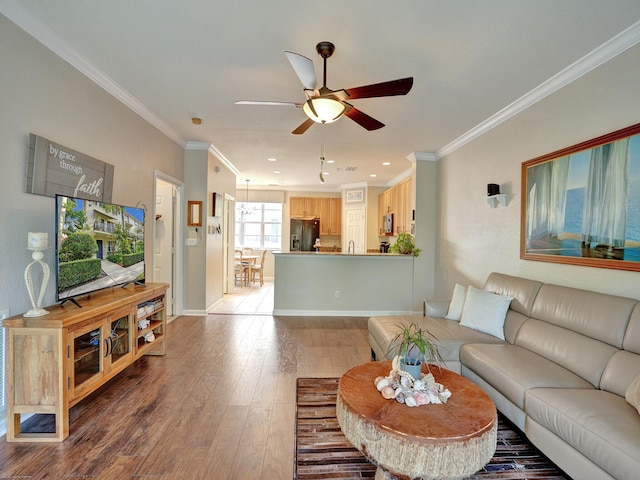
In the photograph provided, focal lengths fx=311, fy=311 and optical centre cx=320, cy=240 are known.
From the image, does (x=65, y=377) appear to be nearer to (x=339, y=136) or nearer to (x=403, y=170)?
(x=339, y=136)

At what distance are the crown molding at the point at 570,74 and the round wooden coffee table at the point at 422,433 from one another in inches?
102

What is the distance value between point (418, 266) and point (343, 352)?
239 cm

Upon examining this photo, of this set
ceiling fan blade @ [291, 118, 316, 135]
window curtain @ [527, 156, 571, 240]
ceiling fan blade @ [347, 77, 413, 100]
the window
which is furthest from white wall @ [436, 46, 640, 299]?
the window

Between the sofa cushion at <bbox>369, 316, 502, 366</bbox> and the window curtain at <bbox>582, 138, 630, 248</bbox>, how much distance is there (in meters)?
1.16

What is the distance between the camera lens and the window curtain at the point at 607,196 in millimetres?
2213

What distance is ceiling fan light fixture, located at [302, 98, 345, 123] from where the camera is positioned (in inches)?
88.7

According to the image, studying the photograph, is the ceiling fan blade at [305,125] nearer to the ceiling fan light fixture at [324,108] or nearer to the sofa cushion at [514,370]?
the ceiling fan light fixture at [324,108]

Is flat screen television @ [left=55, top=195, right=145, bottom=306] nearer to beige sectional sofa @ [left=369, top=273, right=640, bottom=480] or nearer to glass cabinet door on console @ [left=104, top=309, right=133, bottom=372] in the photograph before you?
glass cabinet door on console @ [left=104, top=309, right=133, bottom=372]

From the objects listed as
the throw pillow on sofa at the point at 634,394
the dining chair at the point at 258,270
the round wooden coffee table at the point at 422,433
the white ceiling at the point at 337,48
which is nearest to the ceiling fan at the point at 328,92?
the white ceiling at the point at 337,48

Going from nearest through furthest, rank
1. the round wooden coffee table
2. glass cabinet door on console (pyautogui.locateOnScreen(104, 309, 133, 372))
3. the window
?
the round wooden coffee table, glass cabinet door on console (pyautogui.locateOnScreen(104, 309, 133, 372)), the window

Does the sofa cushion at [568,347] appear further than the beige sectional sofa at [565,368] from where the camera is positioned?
Yes

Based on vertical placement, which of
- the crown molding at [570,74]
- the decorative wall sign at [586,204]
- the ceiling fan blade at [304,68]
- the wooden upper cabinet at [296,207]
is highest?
the crown molding at [570,74]

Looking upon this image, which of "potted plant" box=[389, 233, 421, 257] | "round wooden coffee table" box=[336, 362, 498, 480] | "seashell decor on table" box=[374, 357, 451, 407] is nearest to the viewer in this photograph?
"round wooden coffee table" box=[336, 362, 498, 480]

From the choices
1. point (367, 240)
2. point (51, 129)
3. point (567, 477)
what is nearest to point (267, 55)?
point (51, 129)
